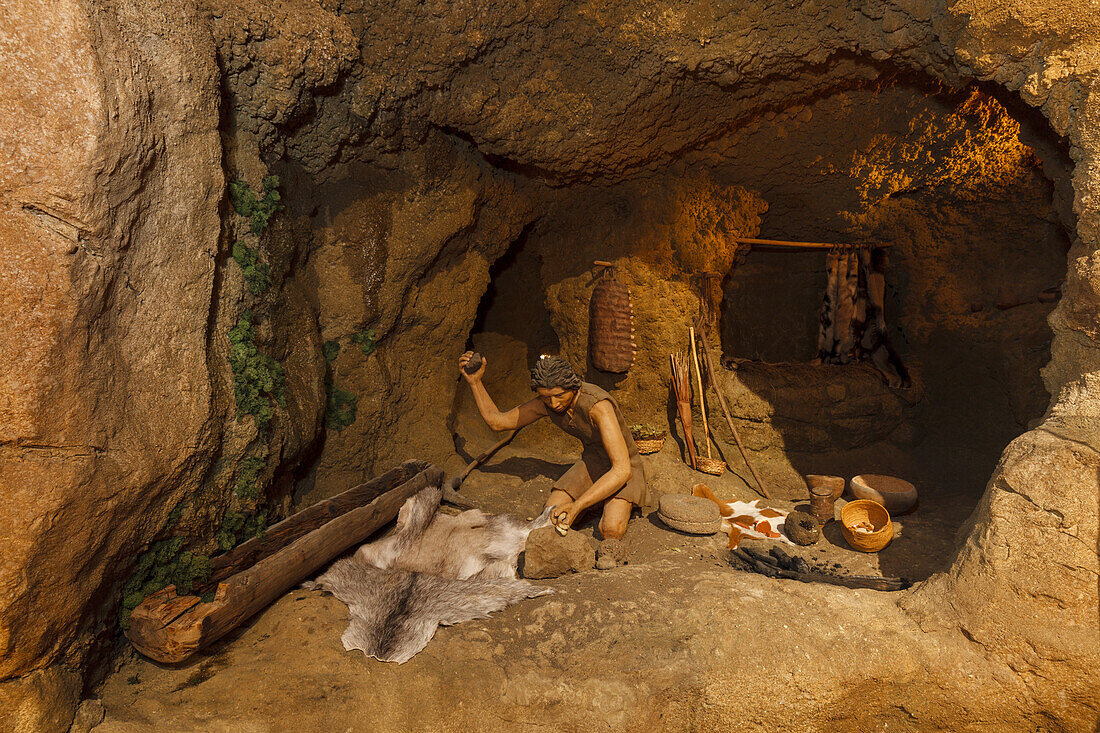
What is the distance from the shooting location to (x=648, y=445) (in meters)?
6.27

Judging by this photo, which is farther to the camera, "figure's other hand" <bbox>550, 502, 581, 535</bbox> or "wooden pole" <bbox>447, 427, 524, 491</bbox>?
"wooden pole" <bbox>447, 427, 524, 491</bbox>

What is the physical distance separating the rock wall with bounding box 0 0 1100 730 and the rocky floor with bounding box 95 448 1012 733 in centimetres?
30

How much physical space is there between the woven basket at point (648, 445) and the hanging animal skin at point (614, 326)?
87 cm

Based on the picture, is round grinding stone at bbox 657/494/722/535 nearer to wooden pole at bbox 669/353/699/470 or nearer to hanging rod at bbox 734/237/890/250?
wooden pole at bbox 669/353/699/470

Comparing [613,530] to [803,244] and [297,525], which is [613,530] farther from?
[803,244]

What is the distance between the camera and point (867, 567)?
4.32 metres

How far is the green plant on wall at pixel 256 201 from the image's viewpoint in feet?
13.6

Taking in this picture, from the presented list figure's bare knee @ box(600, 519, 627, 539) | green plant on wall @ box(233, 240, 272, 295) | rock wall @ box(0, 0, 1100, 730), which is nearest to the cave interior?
rock wall @ box(0, 0, 1100, 730)

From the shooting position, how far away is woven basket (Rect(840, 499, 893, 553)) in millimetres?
4434

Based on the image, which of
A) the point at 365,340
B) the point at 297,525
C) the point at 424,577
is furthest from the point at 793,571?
the point at 365,340

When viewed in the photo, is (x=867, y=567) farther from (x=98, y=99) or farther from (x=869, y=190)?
(x=98, y=99)

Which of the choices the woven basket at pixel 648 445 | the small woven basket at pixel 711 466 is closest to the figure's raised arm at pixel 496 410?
the woven basket at pixel 648 445

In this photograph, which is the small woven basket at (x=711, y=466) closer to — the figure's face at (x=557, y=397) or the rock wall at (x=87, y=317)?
the figure's face at (x=557, y=397)

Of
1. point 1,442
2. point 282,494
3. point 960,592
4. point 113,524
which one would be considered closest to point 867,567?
point 960,592
